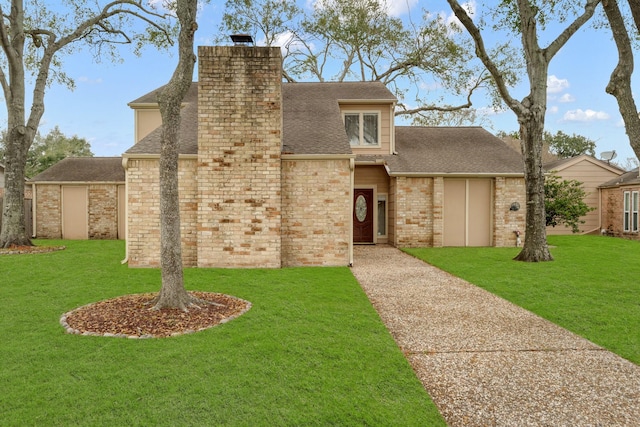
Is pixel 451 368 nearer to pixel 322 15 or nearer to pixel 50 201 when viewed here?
pixel 50 201

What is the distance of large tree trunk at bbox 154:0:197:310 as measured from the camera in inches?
239

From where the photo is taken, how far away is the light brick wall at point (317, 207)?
10281 millimetres

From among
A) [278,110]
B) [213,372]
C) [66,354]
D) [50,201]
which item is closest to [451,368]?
[213,372]

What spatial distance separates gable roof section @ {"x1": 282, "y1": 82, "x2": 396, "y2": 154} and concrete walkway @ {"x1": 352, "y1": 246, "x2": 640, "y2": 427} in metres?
4.92

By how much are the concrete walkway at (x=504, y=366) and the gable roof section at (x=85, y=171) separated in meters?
16.7

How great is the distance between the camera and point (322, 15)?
23.9 meters

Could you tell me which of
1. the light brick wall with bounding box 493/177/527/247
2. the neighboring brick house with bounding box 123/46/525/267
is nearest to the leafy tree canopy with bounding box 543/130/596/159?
the light brick wall with bounding box 493/177/527/247

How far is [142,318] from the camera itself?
5.60 meters

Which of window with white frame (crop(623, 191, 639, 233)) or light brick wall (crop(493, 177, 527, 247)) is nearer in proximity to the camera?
light brick wall (crop(493, 177, 527, 247))

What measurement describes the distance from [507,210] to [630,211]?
901 centimetres

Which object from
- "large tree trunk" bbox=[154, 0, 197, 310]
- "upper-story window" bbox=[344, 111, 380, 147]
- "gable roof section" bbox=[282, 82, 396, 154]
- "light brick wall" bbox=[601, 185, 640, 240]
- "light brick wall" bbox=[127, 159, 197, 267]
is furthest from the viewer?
"light brick wall" bbox=[601, 185, 640, 240]

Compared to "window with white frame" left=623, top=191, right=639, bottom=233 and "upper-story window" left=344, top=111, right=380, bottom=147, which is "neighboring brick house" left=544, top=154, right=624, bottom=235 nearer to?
"window with white frame" left=623, top=191, right=639, bottom=233

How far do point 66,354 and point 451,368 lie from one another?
4168 mm

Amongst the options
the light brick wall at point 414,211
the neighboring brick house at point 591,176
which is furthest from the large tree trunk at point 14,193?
the neighboring brick house at point 591,176
